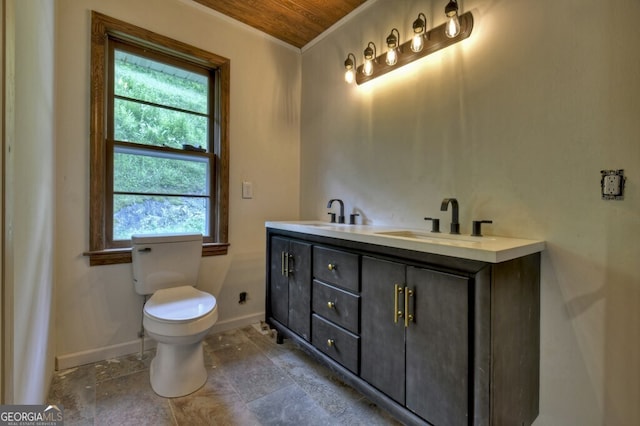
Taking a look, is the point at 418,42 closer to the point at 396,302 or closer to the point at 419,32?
the point at 419,32

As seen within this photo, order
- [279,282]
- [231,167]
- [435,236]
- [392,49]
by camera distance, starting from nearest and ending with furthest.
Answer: [435,236], [392,49], [279,282], [231,167]

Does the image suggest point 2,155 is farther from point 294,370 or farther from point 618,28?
point 618,28

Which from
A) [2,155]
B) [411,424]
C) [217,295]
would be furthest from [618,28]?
[217,295]

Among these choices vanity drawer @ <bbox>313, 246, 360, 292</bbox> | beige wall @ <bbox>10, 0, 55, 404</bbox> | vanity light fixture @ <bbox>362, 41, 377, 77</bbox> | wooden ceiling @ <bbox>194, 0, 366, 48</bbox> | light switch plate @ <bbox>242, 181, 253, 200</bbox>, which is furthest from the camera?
light switch plate @ <bbox>242, 181, 253, 200</bbox>

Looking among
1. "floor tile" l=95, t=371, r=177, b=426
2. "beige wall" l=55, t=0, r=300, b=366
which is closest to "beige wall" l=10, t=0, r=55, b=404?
"beige wall" l=55, t=0, r=300, b=366

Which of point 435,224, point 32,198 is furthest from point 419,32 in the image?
point 32,198

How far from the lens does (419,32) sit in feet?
5.45

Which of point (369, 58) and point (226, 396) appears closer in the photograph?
point (226, 396)

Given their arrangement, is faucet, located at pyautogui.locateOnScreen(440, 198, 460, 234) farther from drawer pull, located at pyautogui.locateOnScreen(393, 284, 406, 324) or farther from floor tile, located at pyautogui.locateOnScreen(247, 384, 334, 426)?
floor tile, located at pyautogui.locateOnScreen(247, 384, 334, 426)

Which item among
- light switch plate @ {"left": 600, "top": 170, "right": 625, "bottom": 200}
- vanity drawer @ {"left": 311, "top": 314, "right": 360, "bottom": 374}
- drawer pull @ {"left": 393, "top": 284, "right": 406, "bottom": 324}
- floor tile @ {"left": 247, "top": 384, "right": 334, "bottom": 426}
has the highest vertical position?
light switch plate @ {"left": 600, "top": 170, "right": 625, "bottom": 200}

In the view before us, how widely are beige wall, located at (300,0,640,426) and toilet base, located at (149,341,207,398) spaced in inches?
58.6

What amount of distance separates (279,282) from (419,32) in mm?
1781

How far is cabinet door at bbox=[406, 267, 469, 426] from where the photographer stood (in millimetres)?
1097

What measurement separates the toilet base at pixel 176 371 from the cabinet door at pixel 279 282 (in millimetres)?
586
